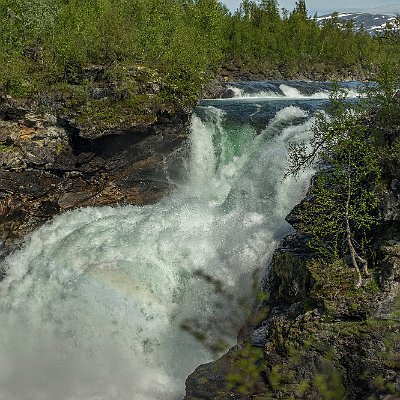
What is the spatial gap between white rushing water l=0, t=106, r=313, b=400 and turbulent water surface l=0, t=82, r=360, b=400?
40 millimetres

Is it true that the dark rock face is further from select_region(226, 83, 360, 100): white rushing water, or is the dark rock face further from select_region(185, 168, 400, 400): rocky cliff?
select_region(226, 83, 360, 100): white rushing water

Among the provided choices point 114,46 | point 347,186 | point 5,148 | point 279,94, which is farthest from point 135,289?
point 279,94

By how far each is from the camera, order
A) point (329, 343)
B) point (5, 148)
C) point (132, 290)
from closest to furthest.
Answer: point (329, 343), point (132, 290), point (5, 148)

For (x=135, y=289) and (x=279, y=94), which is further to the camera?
(x=279, y=94)

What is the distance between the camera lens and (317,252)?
12.2m

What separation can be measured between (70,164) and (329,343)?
1656cm

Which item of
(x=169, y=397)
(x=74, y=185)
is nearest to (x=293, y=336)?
(x=169, y=397)

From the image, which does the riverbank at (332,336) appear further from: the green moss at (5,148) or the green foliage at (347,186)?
the green moss at (5,148)

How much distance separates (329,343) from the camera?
9984mm

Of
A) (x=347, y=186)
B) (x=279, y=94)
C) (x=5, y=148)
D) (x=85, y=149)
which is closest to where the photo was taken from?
(x=347, y=186)

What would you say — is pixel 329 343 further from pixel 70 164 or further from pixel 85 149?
pixel 85 149

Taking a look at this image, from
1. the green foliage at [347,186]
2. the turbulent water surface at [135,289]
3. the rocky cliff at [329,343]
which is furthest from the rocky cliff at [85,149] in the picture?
the rocky cliff at [329,343]

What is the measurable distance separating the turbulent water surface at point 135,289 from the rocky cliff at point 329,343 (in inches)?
148

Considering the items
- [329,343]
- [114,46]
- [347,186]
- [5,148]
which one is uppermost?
[114,46]
